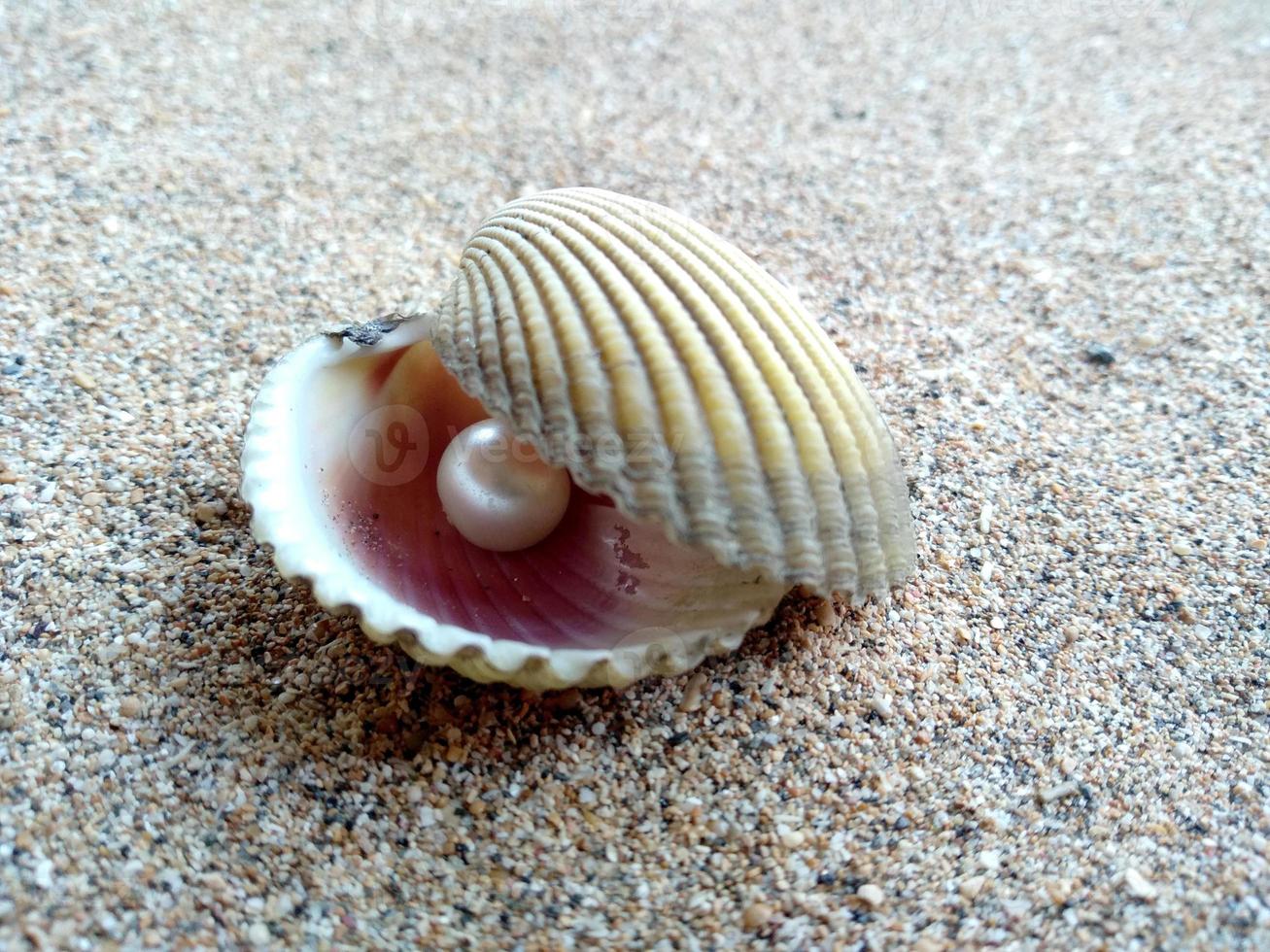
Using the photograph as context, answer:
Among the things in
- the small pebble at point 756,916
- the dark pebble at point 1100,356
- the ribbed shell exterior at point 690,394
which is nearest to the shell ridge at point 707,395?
the ribbed shell exterior at point 690,394

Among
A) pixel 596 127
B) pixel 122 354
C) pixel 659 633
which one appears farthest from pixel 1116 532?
pixel 122 354

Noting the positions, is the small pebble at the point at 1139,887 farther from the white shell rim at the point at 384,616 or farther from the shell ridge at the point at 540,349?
the shell ridge at the point at 540,349

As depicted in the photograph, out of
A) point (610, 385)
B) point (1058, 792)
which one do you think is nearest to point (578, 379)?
point (610, 385)

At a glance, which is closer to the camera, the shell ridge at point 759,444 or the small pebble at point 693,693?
the shell ridge at point 759,444

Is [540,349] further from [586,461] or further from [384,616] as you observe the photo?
[384,616]

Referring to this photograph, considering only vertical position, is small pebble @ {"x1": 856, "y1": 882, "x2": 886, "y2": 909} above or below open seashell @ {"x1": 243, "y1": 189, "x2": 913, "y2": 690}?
below

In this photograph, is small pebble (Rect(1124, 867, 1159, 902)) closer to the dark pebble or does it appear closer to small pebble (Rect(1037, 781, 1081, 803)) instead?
small pebble (Rect(1037, 781, 1081, 803))

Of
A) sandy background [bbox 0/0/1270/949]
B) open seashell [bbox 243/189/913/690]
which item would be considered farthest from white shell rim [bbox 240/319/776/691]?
sandy background [bbox 0/0/1270/949]
